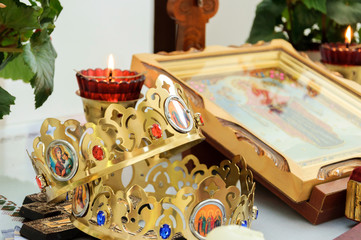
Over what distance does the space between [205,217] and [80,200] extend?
125 millimetres

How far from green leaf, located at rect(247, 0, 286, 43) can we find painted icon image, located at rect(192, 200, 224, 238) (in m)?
0.81

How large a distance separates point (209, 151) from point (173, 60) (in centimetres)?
16

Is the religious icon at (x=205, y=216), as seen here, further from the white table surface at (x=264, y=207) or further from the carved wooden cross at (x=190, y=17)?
the carved wooden cross at (x=190, y=17)

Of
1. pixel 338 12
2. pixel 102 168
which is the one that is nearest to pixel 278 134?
pixel 102 168

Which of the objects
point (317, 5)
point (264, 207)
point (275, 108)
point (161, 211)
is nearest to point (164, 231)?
point (161, 211)

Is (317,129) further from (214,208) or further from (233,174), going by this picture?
(214,208)

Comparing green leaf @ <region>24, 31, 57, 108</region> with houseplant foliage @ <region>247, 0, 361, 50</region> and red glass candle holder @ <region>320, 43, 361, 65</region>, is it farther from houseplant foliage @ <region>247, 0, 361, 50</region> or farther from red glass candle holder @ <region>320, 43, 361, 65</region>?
houseplant foliage @ <region>247, 0, 361, 50</region>

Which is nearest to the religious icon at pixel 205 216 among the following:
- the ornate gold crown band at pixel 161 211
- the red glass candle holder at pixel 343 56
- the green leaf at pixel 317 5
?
the ornate gold crown band at pixel 161 211

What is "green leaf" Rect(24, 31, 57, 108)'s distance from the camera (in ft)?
2.04

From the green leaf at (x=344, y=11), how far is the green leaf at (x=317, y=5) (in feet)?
0.13

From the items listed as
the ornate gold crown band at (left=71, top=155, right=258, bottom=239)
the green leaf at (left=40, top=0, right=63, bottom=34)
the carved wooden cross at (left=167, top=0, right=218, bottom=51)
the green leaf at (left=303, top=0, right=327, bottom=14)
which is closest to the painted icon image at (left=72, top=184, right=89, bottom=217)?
the ornate gold crown band at (left=71, top=155, right=258, bottom=239)

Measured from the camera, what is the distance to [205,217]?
0.53 m

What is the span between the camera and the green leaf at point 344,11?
123cm

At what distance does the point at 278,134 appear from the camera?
0.77 m
